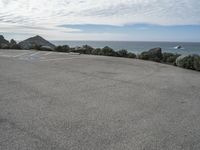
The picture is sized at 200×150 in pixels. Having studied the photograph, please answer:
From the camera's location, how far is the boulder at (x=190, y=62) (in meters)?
9.86

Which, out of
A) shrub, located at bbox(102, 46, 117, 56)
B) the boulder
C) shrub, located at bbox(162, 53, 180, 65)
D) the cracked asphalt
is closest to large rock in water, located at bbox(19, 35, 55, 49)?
shrub, located at bbox(102, 46, 117, 56)

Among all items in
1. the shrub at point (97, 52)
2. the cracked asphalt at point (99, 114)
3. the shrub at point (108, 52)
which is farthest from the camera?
the shrub at point (97, 52)

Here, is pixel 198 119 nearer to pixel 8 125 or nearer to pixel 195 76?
pixel 8 125

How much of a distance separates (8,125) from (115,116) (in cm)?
172

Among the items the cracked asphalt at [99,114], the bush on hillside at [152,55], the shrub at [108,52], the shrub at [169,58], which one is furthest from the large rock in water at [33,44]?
the cracked asphalt at [99,114]

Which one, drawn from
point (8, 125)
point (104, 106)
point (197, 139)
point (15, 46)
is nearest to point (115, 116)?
point (104, 106)

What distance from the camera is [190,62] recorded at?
10.2 metres

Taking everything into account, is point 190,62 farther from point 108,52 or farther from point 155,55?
point 108,52

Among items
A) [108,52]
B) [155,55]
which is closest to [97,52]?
[108,52]

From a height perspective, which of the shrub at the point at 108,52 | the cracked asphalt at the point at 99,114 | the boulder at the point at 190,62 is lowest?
the cracked asphalt at the point at 99,114

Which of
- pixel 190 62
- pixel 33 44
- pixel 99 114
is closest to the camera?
pixel 99 114

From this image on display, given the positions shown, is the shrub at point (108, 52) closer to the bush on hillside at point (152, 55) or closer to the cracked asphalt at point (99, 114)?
the bush on hillside at point (152, 55)

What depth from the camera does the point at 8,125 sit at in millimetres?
3871

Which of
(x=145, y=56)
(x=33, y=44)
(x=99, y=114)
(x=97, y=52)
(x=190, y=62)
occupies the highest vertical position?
(x=33, y=44)
